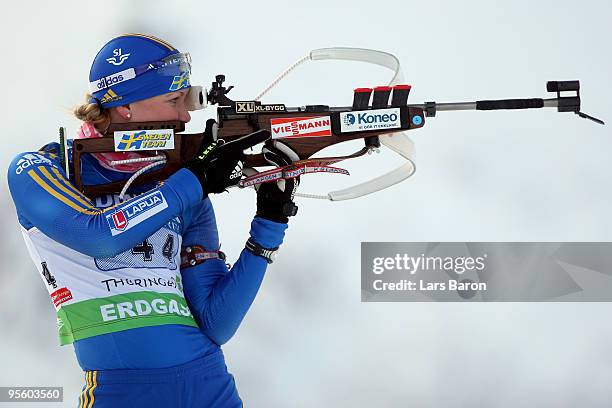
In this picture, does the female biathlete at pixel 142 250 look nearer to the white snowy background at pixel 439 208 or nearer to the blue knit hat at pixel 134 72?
the blue knit hat at pixel 134 72

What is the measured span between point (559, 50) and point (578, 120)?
25cm

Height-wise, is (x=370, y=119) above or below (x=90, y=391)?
above

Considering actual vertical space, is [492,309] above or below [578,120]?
below

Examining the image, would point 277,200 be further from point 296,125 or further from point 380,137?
point 380,137

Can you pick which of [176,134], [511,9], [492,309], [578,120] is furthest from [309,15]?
[176,134]

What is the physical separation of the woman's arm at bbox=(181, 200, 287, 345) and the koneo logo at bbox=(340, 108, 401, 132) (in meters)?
0.25

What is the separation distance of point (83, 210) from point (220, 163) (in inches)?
10.1

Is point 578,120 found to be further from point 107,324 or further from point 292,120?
point 107,324

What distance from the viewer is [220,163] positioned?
152cm

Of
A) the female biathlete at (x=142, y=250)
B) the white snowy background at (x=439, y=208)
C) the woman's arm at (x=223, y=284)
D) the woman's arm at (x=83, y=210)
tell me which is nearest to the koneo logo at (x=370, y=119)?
the female biathlete at (x=142, y=250)

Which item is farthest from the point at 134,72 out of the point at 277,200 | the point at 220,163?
the point at 277,200

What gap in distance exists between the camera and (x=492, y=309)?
2.87m

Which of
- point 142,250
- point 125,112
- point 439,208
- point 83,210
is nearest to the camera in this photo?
point 83,210

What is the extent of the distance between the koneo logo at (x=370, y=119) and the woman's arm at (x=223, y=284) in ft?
0.81
